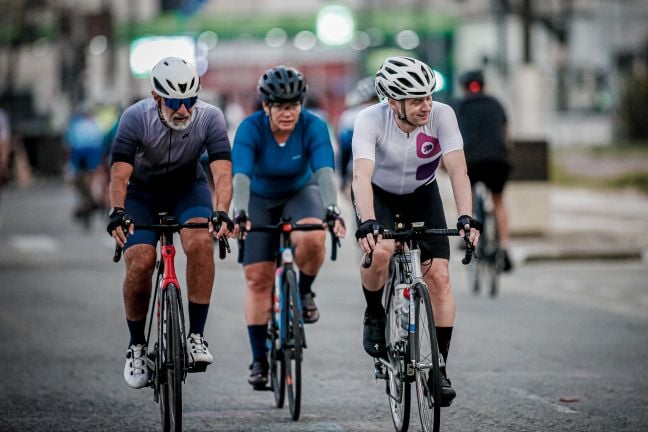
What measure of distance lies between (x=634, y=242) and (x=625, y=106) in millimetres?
27632

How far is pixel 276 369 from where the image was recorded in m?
8.21

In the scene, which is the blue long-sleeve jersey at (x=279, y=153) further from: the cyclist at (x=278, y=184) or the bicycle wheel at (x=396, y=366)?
the bicycle wheel at (x=396, y=366)

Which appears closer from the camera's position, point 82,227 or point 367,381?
point 367,381

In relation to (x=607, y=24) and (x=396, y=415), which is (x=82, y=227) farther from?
(x=607, y=24)

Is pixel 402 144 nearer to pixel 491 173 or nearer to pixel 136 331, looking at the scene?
pixel 136 331

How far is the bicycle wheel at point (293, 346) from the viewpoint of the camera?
7656 mm

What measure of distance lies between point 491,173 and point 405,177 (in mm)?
Result: 6400

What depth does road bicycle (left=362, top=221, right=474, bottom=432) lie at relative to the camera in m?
6.64

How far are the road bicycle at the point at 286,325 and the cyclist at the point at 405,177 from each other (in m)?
0.44

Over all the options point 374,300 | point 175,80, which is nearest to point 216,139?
point 175,80

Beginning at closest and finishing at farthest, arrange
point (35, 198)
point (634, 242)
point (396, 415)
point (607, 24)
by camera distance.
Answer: point (396, 415) → point (634, 242) → point (35, 198) → point (607, 24)

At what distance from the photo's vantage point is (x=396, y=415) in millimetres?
7234

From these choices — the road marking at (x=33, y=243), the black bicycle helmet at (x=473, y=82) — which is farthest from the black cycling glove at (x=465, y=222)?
the road marking at (x=33, y=243)

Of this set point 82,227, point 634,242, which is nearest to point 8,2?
point 82,227
